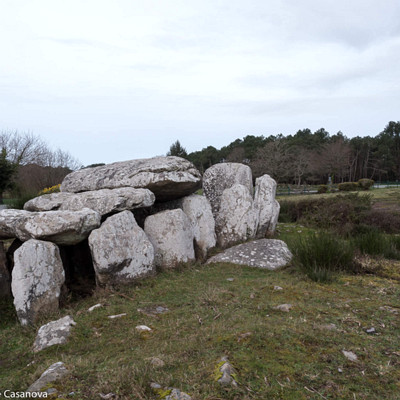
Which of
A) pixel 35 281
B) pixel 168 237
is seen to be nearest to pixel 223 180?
pixel 168 237

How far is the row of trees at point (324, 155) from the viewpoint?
44281 mm

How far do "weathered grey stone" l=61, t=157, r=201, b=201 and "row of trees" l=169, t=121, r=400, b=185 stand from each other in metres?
32.1

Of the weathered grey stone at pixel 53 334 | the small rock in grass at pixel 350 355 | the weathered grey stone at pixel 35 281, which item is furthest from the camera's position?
the weathered grey stone at pixel 35 281

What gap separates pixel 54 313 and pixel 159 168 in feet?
12.3

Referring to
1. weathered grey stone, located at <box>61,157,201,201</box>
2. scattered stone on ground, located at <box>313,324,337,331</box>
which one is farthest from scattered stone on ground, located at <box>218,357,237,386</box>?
weathered grey stone, located at <box>61,157,201,201</box>

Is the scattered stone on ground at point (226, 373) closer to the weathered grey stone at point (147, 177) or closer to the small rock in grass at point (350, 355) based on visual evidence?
the small rock in grass at point (350, 355)

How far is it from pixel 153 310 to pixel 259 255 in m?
3.19

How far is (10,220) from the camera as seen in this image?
5.65 metres

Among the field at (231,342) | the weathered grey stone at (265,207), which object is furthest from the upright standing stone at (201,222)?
the field at (231,342)

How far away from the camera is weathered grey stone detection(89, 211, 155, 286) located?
5547 mm

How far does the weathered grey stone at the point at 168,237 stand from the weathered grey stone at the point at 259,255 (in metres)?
0.85

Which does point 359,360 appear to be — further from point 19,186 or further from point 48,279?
point 19,186

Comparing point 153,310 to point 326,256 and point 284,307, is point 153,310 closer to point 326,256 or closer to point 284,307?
point 284,307

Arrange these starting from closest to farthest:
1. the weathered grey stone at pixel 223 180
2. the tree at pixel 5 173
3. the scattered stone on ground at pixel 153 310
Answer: the scattered stone on ground at pixel 153 310, the weathered grey stone at pixel 223 180, the tree at pixel 5 173
